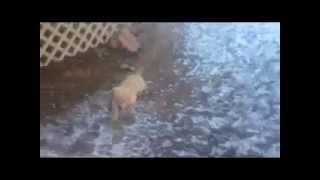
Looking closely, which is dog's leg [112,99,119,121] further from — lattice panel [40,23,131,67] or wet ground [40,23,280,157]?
lattice panel [40,23,131,67]

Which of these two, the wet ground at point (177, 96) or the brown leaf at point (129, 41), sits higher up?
the brown leaf at point (129, 41)

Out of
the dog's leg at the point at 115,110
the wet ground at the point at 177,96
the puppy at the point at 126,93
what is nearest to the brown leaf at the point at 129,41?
the wet ground at the point at 177,96

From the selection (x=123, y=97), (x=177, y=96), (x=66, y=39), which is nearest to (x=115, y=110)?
(x=123, y=97)

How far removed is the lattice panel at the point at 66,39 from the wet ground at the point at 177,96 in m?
0.05

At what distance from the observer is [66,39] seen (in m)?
1.89

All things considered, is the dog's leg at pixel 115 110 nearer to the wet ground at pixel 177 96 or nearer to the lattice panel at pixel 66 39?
the wet ground at pixel 177 96

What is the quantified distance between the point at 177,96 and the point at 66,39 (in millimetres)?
667

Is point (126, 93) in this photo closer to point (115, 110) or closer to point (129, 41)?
point (115, 110)

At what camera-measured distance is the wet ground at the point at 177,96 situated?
6.16 ft
